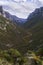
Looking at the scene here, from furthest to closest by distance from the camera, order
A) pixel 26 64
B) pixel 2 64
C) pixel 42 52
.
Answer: pixel 42 52 → pixel 26 64 → pixel 2 64

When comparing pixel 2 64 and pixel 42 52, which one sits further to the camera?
pixel 42 52

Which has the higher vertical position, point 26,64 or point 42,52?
point 42,52

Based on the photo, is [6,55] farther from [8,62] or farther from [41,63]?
[41,63]

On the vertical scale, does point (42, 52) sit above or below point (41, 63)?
above

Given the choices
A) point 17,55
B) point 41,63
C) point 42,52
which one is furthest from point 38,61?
point 42,52

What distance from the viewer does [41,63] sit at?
68.5ft

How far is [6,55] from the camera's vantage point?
21375 millimetres

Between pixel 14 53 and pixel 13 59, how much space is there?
65cm

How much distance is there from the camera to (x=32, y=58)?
2114 centimetres

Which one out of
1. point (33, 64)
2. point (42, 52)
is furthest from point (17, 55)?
point (42, 52)

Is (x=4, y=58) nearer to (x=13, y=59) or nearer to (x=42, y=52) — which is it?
(x=13, y=59)

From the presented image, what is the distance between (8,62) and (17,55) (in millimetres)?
1742

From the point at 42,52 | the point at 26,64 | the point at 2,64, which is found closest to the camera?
the point at 2,64

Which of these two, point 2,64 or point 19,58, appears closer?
point 2,64
